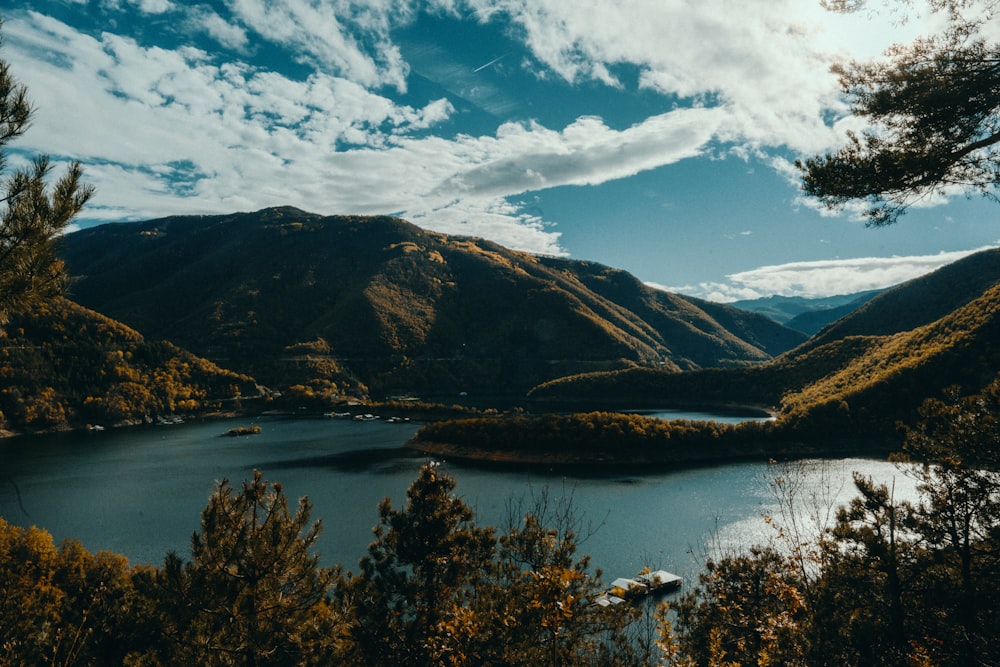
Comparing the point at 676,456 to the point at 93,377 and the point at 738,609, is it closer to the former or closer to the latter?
the point at 738,609

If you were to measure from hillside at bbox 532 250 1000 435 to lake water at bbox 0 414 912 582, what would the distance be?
51.5 ft

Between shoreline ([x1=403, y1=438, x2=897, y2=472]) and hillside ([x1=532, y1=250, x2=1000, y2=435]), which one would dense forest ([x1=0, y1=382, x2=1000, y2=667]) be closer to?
hillside ([x1=532, y1=250, x2=1000, y2=435])

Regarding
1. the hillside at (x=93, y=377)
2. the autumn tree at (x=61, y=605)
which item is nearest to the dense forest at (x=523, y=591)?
the autumn tree at (x=61, y=605)

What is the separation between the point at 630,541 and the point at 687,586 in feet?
35.2

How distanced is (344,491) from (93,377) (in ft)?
366

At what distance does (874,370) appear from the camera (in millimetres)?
103500

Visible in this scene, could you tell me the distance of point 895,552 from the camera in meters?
9.98

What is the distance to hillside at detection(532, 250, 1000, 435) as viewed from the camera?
273 feet

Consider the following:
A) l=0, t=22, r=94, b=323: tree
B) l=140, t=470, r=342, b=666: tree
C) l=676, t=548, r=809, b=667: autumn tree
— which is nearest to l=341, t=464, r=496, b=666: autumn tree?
l=140, t=470, r=342, b=666: tree

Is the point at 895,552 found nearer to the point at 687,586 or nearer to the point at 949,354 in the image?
the point at 687,586

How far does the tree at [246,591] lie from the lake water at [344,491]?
14.8 metres

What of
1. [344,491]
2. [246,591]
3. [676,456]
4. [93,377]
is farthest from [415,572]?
[93,377]

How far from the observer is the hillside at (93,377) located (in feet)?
374

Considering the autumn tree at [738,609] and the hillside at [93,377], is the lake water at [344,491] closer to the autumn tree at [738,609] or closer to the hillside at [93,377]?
the autumn tree at [738,609]
